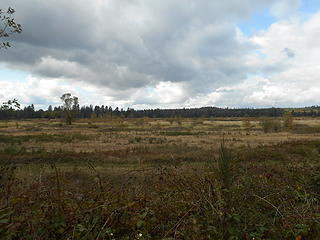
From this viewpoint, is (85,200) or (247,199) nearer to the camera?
(85,200)

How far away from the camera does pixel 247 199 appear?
12.7 feet

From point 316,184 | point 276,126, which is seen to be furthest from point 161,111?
point 316,184

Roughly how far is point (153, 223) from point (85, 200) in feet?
3.28

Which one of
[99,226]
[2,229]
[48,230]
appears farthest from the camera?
[99,226]

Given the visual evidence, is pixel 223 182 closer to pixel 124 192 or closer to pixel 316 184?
pixel 124 192

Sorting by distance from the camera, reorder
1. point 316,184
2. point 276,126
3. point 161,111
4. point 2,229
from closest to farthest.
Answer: point 2,229, point 316,184, point 276,126, point 161,111

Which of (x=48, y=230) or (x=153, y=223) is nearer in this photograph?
(x=48, y=230)

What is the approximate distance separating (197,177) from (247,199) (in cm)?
88

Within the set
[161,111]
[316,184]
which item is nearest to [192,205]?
[316,184]

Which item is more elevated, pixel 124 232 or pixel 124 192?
pixel 124 192

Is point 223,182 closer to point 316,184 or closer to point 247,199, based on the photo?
point 247,199

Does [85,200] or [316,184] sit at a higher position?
[85,200]

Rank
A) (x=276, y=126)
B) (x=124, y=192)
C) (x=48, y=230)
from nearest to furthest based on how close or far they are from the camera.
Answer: (x=48, y=230) → (x=124, y=192) → (x=276, y=126)

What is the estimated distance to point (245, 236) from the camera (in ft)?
9.27
